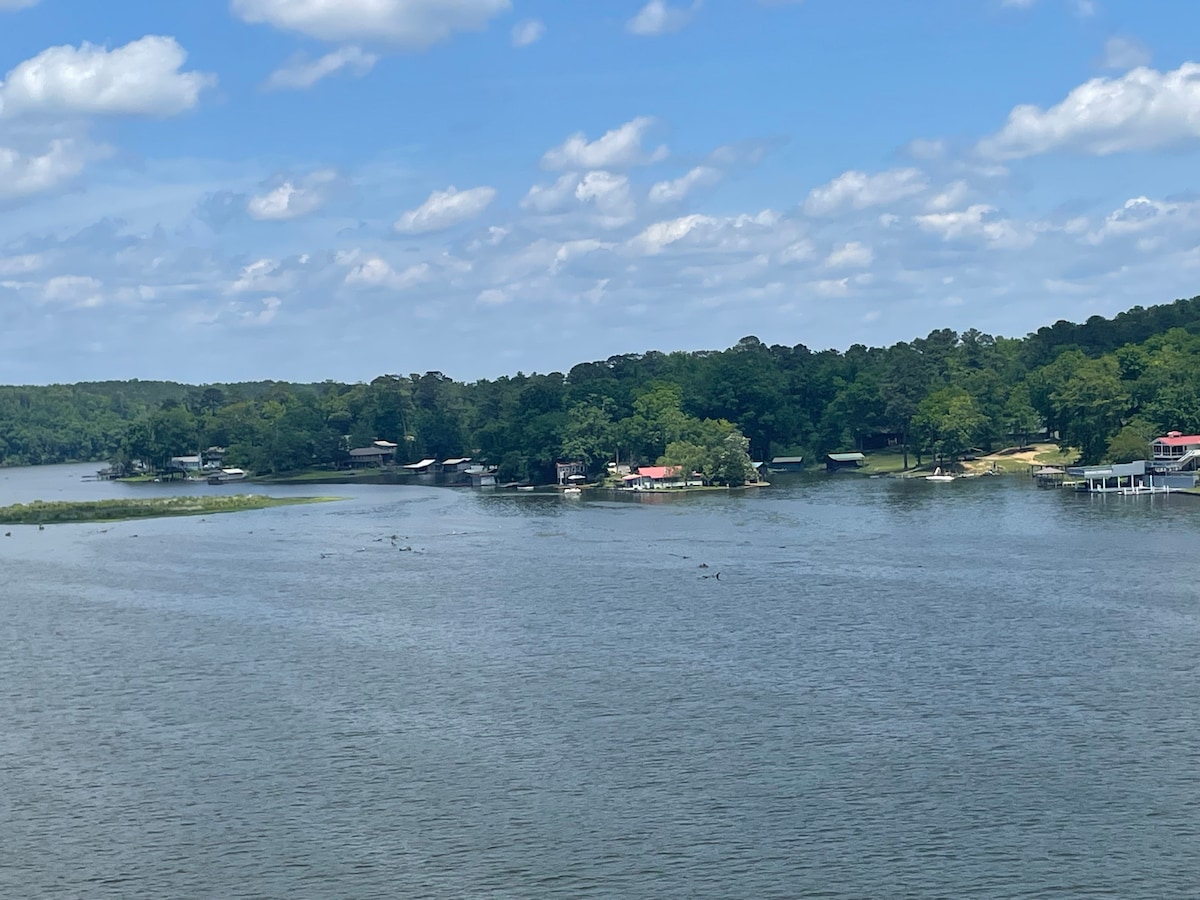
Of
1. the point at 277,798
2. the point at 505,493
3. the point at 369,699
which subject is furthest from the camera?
the point at 505,493

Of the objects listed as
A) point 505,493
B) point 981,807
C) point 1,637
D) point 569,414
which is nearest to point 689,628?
point 981,807

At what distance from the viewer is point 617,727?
42719 mm

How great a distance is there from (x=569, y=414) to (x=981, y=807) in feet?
423

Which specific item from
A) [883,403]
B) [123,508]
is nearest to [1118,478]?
[883,403]

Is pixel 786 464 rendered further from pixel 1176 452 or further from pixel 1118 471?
pixel 1118 471

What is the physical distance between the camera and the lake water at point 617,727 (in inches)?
1259

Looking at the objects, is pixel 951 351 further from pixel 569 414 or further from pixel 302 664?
pixel 302 664

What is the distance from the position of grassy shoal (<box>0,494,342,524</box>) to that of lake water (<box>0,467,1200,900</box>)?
41.6 meters

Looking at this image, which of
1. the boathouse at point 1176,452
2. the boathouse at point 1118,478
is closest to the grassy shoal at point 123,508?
the boathouse at point 1118,478

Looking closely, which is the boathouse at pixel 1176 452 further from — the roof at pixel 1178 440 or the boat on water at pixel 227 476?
the boat on water at pixel 227 476

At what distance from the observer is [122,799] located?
37.4m

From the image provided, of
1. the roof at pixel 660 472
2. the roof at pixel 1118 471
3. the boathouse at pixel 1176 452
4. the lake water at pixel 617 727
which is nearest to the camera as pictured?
the lake water at pixel 617 727

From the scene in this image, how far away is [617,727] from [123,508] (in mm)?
96636

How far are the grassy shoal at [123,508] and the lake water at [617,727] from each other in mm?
41560
